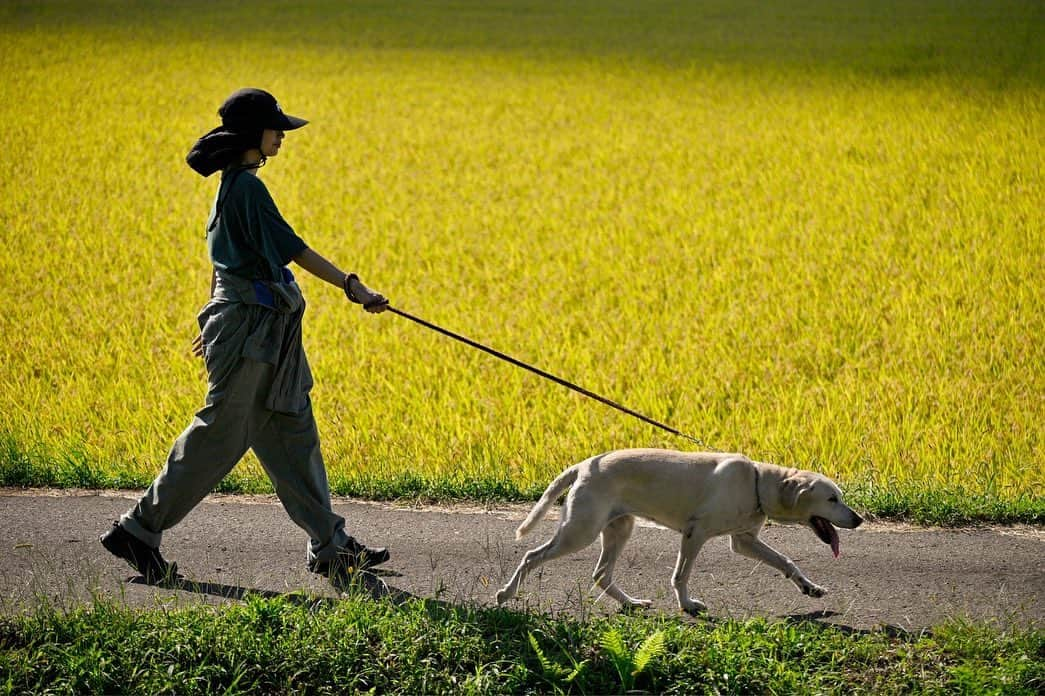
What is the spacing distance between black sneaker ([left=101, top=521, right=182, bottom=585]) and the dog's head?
2.77m

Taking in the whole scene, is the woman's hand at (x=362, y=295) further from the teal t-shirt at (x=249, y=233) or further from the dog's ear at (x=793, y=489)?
the dog's ear at (x=793, y=489)

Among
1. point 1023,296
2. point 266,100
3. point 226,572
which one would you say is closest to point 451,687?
point 226,572

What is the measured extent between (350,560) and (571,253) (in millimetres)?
7591

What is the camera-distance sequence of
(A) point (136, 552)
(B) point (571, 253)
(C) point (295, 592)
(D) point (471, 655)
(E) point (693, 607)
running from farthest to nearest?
(B) point (571, 253), (A) point (136, 552), (C) point (295, 592), (E) point (693, 607), (D) point (471, 655)

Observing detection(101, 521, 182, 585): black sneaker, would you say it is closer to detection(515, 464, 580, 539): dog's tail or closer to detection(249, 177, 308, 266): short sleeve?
detection(249, 177, 308, 266): short sleeve

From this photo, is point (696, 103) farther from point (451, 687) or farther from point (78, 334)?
point (451, 687)

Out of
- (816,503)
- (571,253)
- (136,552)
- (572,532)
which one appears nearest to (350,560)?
(136,552)

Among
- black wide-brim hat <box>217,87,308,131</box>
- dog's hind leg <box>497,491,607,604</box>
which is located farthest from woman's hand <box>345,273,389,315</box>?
dog's hind leg <box>497,491,607,604</box>

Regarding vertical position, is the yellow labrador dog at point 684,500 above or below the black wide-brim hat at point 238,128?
below

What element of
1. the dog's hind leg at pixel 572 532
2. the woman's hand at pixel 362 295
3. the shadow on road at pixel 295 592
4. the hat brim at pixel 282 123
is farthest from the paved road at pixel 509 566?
the hat brim at pixel 282 123

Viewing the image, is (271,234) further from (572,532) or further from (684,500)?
(684,500)

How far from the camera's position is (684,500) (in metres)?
5.13

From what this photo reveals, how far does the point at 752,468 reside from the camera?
5195mm

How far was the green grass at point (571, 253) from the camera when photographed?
24.6 ft
